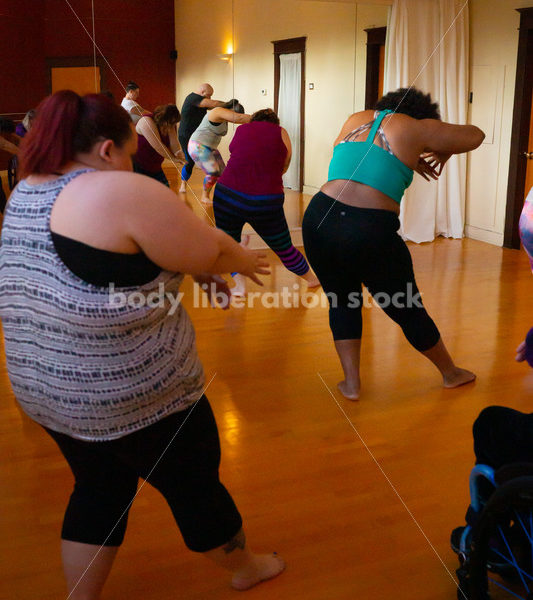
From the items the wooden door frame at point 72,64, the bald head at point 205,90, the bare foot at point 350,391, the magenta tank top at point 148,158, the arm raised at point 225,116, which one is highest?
the wooden door frame at point 72,64

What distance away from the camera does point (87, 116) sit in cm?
129

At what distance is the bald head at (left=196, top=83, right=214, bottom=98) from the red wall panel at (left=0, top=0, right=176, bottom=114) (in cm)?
22

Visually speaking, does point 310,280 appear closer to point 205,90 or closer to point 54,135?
point 205,90

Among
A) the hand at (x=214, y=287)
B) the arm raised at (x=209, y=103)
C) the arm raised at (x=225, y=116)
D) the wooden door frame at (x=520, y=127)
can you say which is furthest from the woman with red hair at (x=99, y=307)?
the wooden door frame at (x=520, y=127)

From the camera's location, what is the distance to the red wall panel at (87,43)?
498cm

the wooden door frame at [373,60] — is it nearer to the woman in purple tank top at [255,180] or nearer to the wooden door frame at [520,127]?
the wooden door frame at [520,127]

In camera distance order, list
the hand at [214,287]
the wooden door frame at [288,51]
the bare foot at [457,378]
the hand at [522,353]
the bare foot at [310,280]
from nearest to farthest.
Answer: the hand at [214,287]
the hand at [522,353]
the bare foot at [457,378]
the bare foot at [310,280]
the wooden door frame at [288,51]

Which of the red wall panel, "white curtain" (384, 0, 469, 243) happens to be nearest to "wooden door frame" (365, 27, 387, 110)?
"white curtain" (384, 0, 469, 243)

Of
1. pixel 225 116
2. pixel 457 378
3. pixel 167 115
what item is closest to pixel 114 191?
pixel 457 378

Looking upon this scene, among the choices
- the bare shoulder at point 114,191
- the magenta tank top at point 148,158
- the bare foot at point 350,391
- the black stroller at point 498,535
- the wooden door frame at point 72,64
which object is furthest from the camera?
the wooden door frame at point 72,64

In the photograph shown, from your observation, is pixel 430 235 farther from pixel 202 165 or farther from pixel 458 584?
pixel 458 584

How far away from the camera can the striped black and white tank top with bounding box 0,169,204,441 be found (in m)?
1.25

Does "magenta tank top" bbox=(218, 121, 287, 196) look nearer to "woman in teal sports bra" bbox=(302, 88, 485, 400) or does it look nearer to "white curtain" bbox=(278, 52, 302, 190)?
"woman in teal sports bra" bbox=(302, 88, 485, 400)

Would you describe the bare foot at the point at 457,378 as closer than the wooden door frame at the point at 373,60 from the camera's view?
Yes
